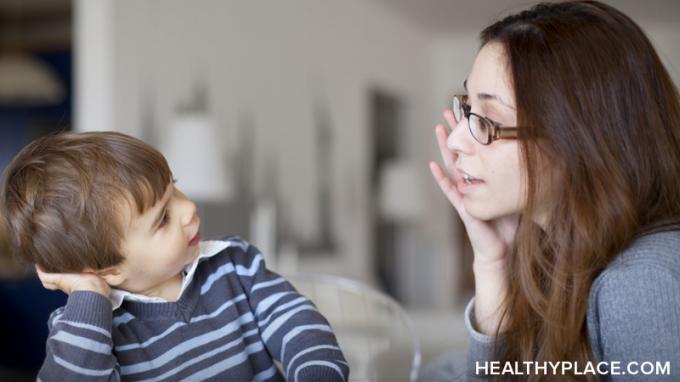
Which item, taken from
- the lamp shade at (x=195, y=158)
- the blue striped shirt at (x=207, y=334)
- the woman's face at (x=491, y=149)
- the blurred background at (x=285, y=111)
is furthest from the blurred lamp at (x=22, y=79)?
the woman's face at (x=491, y=149)

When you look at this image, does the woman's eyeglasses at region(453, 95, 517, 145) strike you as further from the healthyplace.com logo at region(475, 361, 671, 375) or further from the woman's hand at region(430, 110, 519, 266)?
the healthyplace.com logo at region(475, 361, 671, 375)

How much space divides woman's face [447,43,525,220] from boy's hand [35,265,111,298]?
640 millimetres

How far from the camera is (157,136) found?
3498 mm

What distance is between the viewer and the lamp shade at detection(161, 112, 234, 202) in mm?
3107

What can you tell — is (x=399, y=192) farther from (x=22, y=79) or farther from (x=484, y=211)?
(x=484, y=211)

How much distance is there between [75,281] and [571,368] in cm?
76

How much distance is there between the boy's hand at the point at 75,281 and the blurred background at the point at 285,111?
977 millimetres

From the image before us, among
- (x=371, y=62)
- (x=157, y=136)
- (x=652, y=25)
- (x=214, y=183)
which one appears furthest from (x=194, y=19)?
(x=652, y=25)

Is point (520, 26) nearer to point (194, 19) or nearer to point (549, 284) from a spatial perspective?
point (549, 284)

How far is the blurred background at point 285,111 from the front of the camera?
3.33 metres

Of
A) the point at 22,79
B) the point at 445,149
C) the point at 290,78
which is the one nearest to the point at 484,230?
the point at 445,149

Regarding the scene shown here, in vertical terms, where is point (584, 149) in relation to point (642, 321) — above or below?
above

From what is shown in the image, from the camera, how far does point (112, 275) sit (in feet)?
3.63

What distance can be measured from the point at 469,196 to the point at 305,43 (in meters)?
3.76
